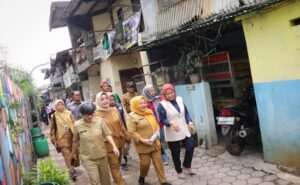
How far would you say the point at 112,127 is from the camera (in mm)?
5914

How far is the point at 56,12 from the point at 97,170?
17285 mm

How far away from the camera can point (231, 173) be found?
5.98 m

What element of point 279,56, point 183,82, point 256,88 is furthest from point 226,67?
point 279,56

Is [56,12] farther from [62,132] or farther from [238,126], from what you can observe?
[238,126]

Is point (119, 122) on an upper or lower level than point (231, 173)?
upper

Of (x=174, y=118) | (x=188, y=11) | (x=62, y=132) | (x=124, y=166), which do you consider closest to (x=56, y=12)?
(x=188, y=11)

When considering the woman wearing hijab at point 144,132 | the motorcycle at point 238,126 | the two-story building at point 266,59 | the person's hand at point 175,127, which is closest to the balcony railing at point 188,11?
the two-story building at point 266,59

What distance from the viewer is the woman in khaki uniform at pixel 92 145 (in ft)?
16.1

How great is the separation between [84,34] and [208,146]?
12832mm

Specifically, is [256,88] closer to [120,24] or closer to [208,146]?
[208,146]

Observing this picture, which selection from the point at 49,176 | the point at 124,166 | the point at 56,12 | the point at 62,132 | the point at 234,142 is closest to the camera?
the point at 49,176

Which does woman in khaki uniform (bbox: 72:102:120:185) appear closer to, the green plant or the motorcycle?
the green plant

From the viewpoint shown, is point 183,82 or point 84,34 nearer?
point 183,82

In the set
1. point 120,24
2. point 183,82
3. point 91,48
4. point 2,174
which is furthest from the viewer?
point 91,48
